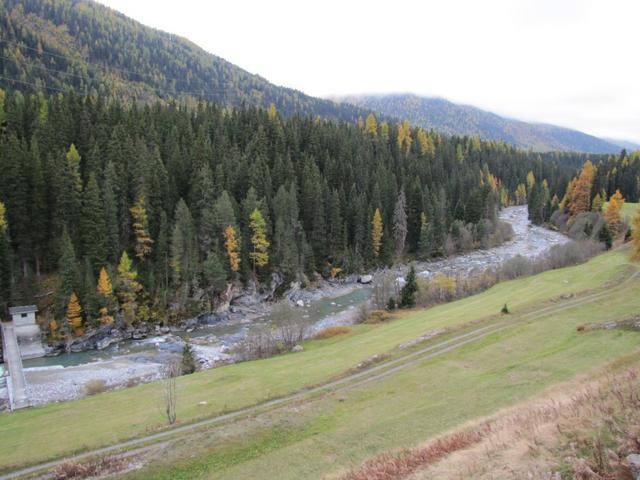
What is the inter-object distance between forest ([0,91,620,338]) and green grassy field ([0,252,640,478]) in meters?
32.7

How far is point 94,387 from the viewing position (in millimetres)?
40000

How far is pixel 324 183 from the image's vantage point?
100m

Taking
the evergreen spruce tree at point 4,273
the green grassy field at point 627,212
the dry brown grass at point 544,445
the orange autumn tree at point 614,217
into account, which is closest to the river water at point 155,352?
the evergreen spruce tree at point 4,273

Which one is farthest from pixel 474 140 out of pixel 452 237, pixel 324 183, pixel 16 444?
pixel 16 444

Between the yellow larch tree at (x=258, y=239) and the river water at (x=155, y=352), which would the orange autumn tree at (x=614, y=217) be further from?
the yellow larch tree at (x=258, y=239)

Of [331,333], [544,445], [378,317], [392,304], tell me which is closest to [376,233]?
[392,304]

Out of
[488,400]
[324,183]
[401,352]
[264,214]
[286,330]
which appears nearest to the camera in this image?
[488,400]

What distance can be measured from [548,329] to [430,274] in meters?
51.9

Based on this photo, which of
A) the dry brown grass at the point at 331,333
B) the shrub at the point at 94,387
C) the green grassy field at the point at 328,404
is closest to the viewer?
the green grassy field at the point at 328,404

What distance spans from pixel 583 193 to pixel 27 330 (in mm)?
132971

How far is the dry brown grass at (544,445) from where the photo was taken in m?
11.1

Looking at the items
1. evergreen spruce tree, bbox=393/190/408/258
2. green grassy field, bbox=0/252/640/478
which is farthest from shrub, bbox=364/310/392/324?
evergreen spruce tree, bbox=393/190/408/258

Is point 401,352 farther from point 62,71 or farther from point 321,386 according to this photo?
point 62,71

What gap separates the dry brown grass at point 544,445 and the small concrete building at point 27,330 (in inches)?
2147
